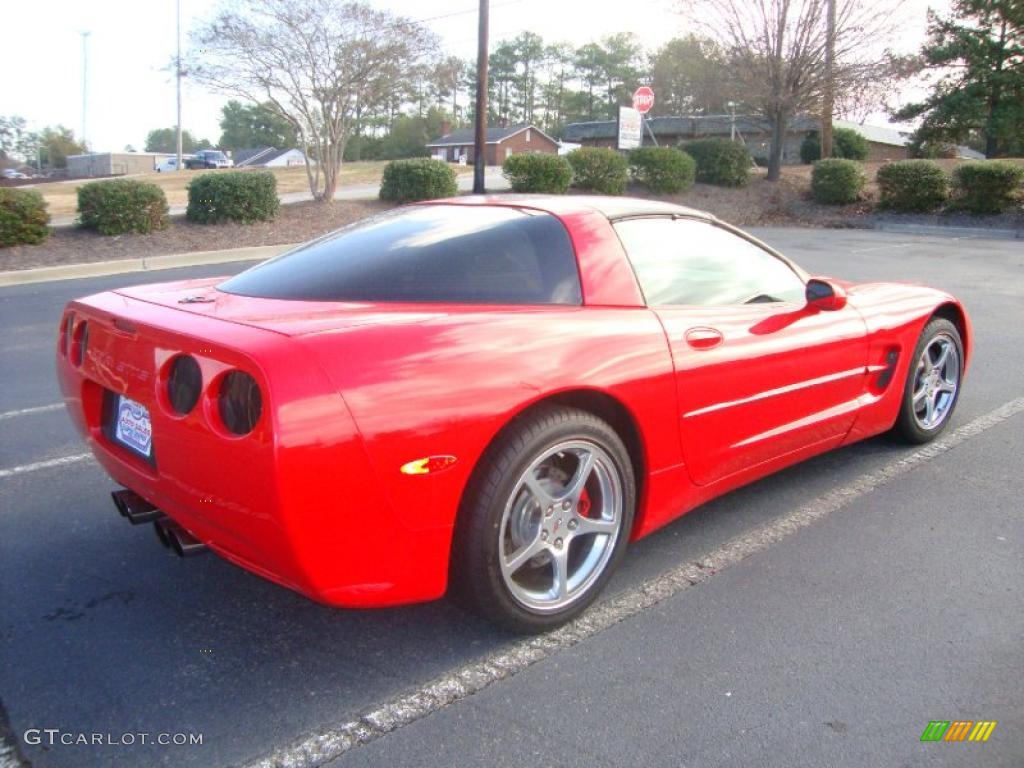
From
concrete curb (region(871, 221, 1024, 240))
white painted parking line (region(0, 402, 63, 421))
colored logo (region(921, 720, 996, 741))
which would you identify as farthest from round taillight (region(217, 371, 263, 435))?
concrete curb (region(871, 221, 1024, 240))

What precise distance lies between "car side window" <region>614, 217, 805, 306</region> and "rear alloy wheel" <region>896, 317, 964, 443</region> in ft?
3.03

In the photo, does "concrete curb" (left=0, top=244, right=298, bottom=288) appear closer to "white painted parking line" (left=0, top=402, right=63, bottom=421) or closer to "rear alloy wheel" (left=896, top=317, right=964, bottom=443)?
"white painted parking line" (left=0, top=402, right=63, bottom=421)

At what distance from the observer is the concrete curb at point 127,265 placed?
37.3ft

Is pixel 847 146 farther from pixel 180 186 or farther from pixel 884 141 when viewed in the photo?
pixel 180 186

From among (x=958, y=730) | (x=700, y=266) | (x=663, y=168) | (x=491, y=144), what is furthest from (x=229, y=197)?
(x=491, y=144)

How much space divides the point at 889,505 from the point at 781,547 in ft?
2.39

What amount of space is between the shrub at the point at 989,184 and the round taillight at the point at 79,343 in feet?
69.5

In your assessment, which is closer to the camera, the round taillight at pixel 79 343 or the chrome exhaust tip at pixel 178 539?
the chrome exhaust tip at pixel 178 539

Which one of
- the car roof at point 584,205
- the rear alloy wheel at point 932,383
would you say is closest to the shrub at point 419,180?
the rear alloy wheel at point 932,383

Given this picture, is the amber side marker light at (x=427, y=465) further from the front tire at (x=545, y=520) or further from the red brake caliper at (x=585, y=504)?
the red brake caliper at (x=585, y=504)

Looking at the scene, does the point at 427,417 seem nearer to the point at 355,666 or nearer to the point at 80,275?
the point at 355,666

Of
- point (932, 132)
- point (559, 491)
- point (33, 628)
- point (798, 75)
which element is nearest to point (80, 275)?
point (33, 628)

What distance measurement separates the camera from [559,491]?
279 centimetres

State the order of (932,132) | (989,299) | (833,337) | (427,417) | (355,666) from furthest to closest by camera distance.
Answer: (932,132), (989,299), (833,337), (355,666), (427,417)
